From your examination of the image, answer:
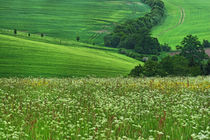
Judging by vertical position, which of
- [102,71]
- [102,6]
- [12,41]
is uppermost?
[102,6]

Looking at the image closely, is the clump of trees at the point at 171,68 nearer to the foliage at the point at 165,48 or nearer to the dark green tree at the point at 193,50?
the dark green tree at the point at 193,50

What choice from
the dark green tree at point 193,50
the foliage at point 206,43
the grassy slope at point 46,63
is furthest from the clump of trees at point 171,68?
the foliage at point 206,43

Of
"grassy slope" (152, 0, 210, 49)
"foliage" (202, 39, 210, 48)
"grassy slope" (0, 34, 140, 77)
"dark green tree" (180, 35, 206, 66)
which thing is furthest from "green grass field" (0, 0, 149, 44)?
"grassy slope" (0, 34, 140, 77)

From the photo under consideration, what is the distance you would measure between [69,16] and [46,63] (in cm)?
7099

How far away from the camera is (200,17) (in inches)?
5325

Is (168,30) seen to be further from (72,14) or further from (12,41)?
(12,41)

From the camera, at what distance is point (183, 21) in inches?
5108

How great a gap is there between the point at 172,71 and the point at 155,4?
301 feet

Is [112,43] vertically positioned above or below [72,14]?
below

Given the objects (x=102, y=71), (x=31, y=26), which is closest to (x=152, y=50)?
(x=102, y=71)

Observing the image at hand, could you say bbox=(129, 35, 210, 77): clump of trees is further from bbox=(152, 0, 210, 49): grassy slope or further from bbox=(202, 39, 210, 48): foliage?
bbox=(152, 0, 210, 49): grassy slope

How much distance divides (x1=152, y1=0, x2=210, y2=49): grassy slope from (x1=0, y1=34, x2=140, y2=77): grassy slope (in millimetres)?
46647

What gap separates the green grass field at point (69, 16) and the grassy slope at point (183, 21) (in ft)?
42.3

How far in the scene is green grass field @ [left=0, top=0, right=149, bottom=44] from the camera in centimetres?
9719
